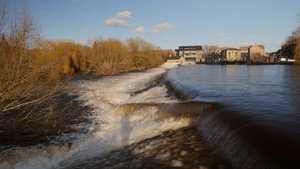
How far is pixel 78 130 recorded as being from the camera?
585 cm

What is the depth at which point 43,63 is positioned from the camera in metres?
10.0

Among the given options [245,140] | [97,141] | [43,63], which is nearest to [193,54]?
[43,63]

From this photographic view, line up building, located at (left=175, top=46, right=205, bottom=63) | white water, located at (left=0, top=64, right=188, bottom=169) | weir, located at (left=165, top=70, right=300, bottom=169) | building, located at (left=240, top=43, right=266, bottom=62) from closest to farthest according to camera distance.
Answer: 1. weir, located at (left=165, top=70, right=300, bottom=169)
2. white water, located at (left=0, top=64, right=188, bottom=169)
3. building, located at (left=240, top=43, right=266, bottom=62)
4. building, located at (left=175, top=46, right=205, bottom=63)

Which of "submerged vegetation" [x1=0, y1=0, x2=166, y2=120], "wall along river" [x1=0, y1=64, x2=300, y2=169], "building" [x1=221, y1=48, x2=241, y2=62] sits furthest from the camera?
"building" [x1=221, y1=48, x2=241, y2=62]

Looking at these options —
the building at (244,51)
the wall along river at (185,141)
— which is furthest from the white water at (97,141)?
the building at (244,51)

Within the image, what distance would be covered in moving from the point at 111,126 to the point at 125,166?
2.98m

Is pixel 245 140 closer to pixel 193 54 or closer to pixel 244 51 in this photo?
pixel 244 51

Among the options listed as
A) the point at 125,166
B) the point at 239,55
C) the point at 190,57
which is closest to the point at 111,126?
the point at 125,166

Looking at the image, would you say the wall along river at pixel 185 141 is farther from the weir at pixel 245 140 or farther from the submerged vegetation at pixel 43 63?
the submerged vegetation at pixel 43 63

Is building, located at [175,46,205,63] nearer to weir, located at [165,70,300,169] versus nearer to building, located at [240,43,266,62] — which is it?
building, located at [240,43,266,62]

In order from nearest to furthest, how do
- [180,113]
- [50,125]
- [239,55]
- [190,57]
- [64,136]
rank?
[64,136] → [180,113] → [50,125] → [239,55] → [190,57]

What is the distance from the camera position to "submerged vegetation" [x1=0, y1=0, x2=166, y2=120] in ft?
19.5

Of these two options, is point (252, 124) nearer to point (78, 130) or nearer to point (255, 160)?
point (255, 160)

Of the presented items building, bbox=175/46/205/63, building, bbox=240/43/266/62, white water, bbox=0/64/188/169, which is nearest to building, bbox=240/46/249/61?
building, bbox=240/43/266/62
